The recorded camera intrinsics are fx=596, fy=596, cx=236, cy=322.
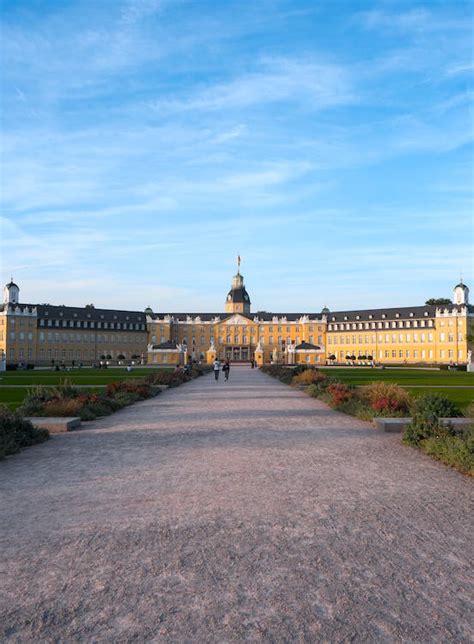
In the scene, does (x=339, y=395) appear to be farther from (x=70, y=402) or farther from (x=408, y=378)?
(x=408, y=378)

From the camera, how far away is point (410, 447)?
12109mm

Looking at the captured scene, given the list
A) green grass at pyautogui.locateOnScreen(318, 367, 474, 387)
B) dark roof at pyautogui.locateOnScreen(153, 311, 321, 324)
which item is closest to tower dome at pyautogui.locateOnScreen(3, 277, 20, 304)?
dark roof at pyautogui.locateOnScreen(153, 311, 321, 324)

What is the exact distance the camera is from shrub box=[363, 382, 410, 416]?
1659 cm

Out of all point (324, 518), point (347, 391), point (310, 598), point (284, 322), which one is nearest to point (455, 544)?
point (324, 518)

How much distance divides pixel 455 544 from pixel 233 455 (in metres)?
5.53

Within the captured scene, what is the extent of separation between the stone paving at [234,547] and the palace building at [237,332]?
88564 millimetres

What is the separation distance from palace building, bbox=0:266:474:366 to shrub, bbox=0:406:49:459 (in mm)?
85756

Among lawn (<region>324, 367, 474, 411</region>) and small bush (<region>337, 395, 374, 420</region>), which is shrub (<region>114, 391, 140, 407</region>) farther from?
lawn (<region>324, 367, 474, 411</region>)

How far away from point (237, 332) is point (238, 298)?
34.8ft

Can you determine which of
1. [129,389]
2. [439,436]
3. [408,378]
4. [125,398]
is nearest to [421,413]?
[439,436]

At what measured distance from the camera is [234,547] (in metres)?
5.64

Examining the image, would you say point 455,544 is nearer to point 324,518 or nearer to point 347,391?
point 324,518

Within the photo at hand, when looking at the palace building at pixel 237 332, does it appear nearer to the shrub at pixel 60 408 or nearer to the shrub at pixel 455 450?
the shrub at pixel 60 408

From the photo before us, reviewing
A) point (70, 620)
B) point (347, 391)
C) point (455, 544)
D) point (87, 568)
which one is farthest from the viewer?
point (347, 391)
